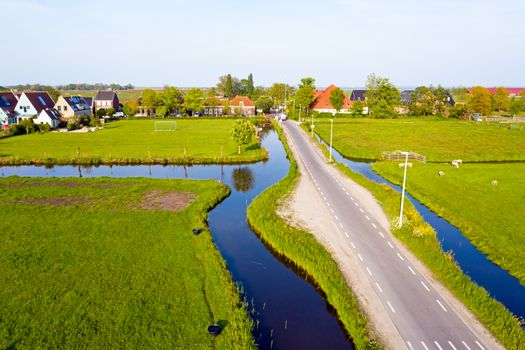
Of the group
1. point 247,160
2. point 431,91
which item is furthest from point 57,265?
point 431,91

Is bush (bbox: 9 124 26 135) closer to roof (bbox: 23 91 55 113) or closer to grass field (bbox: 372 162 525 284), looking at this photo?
roof (bbox: 23 91 55 113)

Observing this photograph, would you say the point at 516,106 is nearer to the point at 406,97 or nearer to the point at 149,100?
the point at 406,97

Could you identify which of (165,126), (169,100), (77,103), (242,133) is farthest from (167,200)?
(77,103)

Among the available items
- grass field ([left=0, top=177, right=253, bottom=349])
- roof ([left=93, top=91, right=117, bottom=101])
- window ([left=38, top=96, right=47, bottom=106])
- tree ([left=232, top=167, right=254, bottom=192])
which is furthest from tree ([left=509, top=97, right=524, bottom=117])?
window ([left=38, top=96, right=47, bottom=106])

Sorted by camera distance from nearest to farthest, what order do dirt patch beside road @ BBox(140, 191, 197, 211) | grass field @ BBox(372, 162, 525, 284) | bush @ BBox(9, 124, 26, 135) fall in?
grass field @ BBox(372, 162, 525, 284), dirt patch beside road @ BBox(140, 191, 197, 211), bush @ BBox(9, 124, 26, 135)

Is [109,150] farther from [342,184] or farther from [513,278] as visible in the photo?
[513,278]

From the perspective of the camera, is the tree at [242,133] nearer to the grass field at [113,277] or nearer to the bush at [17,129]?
the grass field at [113,277]
